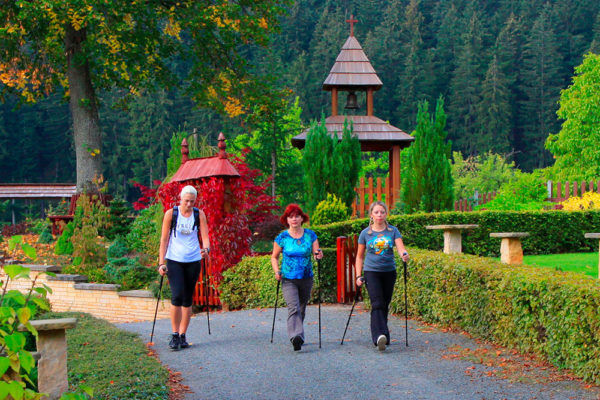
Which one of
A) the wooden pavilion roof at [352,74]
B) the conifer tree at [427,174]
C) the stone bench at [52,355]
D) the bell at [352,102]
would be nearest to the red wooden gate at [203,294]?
the stone bench at [52,355]

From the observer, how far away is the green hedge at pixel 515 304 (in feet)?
19.9

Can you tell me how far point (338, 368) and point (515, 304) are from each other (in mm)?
1935

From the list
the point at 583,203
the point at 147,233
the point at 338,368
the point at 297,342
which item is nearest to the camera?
the point at 338,368

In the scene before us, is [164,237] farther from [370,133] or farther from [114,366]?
[370,133]

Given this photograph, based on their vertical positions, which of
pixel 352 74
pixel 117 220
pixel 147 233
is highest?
pixel 352 74

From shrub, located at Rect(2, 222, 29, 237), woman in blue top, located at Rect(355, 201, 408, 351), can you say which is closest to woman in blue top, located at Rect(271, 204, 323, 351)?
woman in blue top, located at Rect(355, 201, 408, 351)

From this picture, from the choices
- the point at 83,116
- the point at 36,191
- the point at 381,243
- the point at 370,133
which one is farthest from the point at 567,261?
the point at 36,191

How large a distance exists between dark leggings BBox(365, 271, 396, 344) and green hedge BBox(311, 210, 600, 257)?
10.0 meters

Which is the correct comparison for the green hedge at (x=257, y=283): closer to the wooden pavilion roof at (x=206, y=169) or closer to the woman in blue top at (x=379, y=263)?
the wooden pavilion roof at (x=206, y=169)

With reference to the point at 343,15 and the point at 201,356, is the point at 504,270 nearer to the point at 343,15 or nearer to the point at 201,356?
the point at 201,356

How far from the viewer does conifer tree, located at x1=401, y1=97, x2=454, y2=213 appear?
19812 mm

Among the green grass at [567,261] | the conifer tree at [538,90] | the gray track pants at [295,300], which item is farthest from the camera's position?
the conifer tree at [538,90]

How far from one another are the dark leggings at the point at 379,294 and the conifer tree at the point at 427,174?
12.4 meters

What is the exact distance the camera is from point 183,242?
7352 millimetres
